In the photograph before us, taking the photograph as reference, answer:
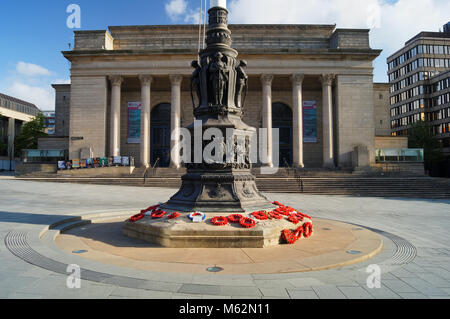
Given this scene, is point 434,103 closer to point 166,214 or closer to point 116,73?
point 116,73

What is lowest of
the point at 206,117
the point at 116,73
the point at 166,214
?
the point at 166,214

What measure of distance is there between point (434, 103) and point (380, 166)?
41.5 metres

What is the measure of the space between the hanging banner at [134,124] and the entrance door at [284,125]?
756 inches

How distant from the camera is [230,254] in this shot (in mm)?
6242

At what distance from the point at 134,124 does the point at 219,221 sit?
1456 inches

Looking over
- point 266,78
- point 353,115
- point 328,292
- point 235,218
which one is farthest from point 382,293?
point 353,115

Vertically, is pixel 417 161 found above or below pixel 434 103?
below

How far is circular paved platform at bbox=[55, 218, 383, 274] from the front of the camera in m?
5.38

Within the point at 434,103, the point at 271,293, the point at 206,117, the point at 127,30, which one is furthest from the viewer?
the point at 434,103

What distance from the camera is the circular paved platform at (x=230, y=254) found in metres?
5.38

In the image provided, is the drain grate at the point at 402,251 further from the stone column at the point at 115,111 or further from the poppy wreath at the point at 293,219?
the stone column at the point at 115,111

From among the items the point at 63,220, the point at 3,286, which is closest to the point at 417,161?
the point at 63,220
